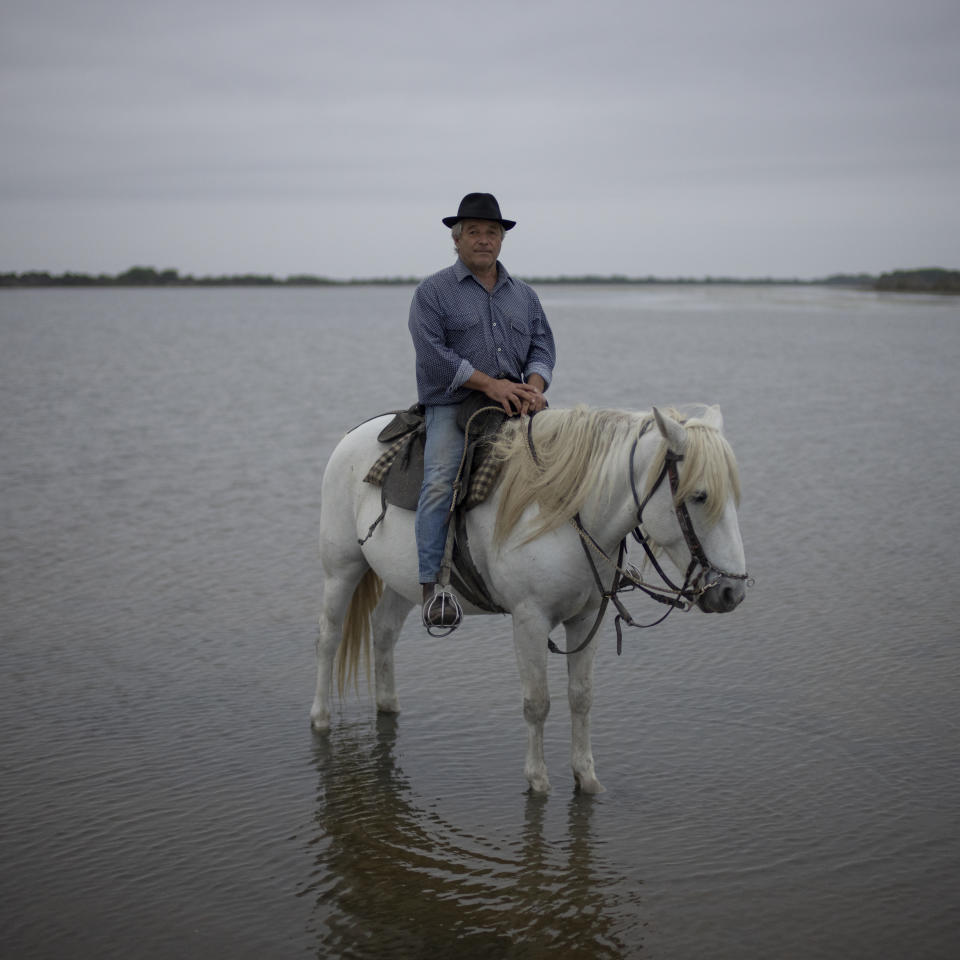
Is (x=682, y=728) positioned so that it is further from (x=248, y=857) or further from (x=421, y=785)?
(x=248, y=857)

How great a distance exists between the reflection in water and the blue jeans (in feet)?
4.09

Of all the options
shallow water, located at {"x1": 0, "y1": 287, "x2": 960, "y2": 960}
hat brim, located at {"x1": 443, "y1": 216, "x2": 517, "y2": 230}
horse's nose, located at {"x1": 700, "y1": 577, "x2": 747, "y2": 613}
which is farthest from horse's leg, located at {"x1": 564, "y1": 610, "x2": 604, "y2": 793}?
hat brim, located at {"x1": 443, "y1": 216, "x2": 517, "y2": 230}

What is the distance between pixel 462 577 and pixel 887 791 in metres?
2.46

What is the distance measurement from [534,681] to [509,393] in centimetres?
149

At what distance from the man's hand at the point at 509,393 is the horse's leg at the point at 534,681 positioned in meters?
1.07

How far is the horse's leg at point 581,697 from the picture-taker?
5.54m

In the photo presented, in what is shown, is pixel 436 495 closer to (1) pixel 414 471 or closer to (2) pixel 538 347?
(1) pixel 414 471

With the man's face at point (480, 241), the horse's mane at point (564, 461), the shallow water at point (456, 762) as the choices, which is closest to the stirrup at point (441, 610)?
the horse's mane at point (564, 461)

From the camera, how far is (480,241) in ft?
18.0

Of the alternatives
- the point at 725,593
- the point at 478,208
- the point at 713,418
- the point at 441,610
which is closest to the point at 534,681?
the point at 441,610

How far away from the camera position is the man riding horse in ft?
17.9

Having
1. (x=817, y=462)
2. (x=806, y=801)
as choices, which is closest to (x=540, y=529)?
(x=806, y=801)

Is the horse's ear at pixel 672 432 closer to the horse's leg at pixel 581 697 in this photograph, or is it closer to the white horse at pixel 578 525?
the white horse at pixel 578 525

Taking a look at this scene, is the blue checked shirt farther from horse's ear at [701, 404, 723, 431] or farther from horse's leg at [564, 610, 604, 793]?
horse's leg at [564, 610, 604, 793]
